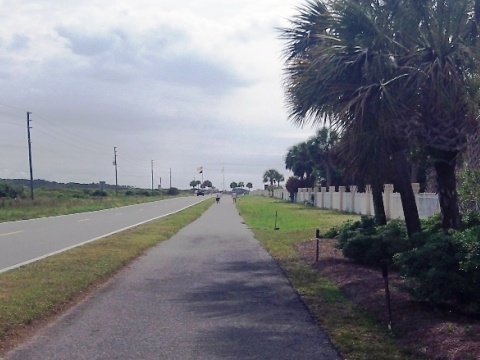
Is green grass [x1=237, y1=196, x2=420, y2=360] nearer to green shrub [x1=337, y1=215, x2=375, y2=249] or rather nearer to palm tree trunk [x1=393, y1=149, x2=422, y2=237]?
green shrub [x1=337, y1=215, x2=375, y2=249]

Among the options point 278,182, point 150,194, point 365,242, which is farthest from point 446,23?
point 278,182

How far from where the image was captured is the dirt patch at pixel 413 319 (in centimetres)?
737

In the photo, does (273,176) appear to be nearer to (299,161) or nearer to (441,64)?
(299,161)

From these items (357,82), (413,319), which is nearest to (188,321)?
(413,319)

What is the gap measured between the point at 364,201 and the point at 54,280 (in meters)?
28.1

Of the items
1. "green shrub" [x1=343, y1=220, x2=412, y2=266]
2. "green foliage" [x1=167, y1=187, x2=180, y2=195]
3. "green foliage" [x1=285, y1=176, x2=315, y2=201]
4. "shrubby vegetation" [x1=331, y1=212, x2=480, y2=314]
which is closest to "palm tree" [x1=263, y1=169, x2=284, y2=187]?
"green foliage" [x1=167, y1=187, x2=180, y2=195]

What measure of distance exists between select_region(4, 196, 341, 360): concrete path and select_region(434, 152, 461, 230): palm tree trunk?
3.22 m

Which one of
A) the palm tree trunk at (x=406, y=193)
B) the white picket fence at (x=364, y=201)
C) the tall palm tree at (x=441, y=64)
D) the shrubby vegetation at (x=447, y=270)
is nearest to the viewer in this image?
the shrubby vegetation at (x=447, y=270)

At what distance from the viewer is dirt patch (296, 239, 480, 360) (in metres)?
7.37

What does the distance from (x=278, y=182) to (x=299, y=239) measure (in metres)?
149

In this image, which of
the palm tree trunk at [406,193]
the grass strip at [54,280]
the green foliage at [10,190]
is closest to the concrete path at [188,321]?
the grass strip at [54,280]

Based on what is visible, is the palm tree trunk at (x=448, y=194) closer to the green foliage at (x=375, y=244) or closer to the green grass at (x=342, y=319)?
the green foliage at (x=375, y=244)

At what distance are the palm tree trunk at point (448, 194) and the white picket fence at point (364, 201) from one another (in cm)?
1082

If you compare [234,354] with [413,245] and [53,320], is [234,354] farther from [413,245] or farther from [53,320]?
[413,245]
